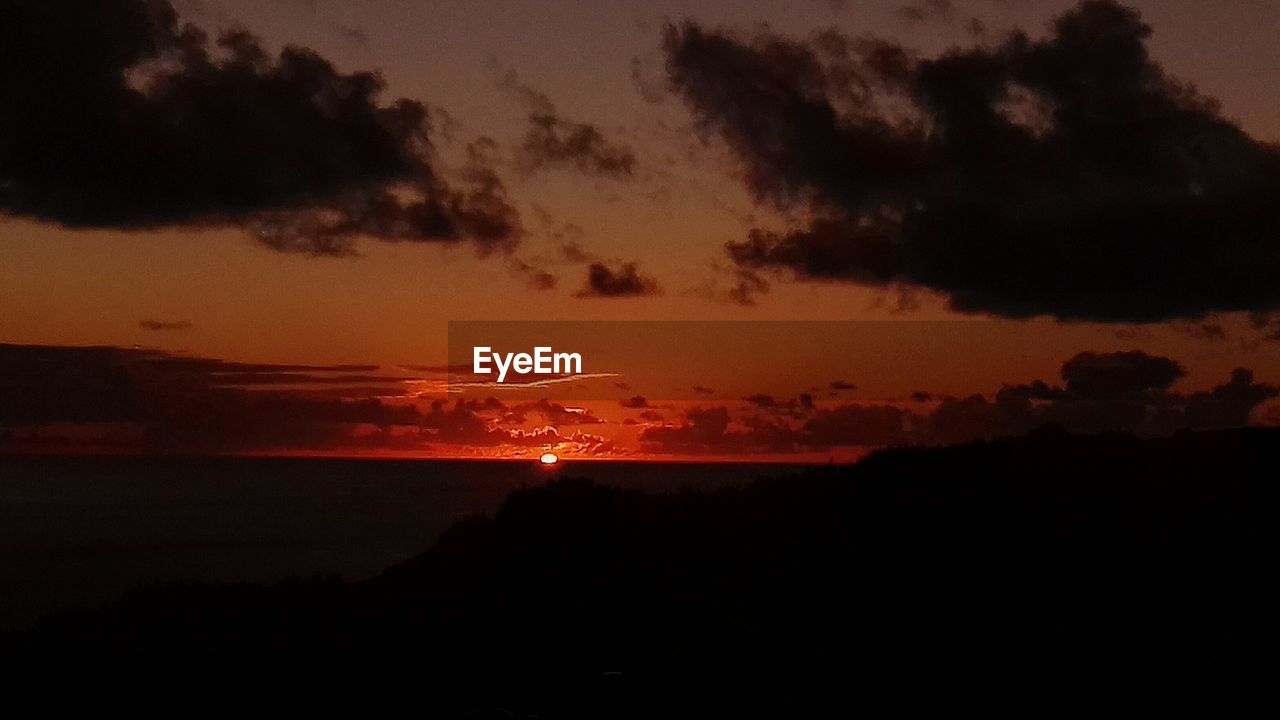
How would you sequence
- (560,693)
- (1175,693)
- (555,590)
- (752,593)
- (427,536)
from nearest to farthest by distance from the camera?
(1175,693) < (560,693) < (752,593) < (555,590) < (427,536)

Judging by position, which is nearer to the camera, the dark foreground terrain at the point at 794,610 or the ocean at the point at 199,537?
the dark foreground terrain at the point at 794,610

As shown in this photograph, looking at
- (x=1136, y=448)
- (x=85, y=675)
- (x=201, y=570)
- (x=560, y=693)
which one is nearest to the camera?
(x=560, y=693)

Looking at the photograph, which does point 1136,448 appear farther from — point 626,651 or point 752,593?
point 626,651

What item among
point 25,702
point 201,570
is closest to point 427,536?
point 201,570

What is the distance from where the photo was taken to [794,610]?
20.2 m

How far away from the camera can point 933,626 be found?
18.9 m

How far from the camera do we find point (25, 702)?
18.2 metres

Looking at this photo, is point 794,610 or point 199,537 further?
point 199,537

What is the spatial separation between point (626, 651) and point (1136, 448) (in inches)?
508

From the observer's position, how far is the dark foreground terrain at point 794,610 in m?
17.0

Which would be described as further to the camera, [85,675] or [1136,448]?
[1136,448]

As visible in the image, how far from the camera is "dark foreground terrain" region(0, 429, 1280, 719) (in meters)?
17.0

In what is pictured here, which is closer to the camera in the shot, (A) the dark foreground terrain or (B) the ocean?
(A) the dark foreground terrain

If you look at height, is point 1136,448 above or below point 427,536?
above
